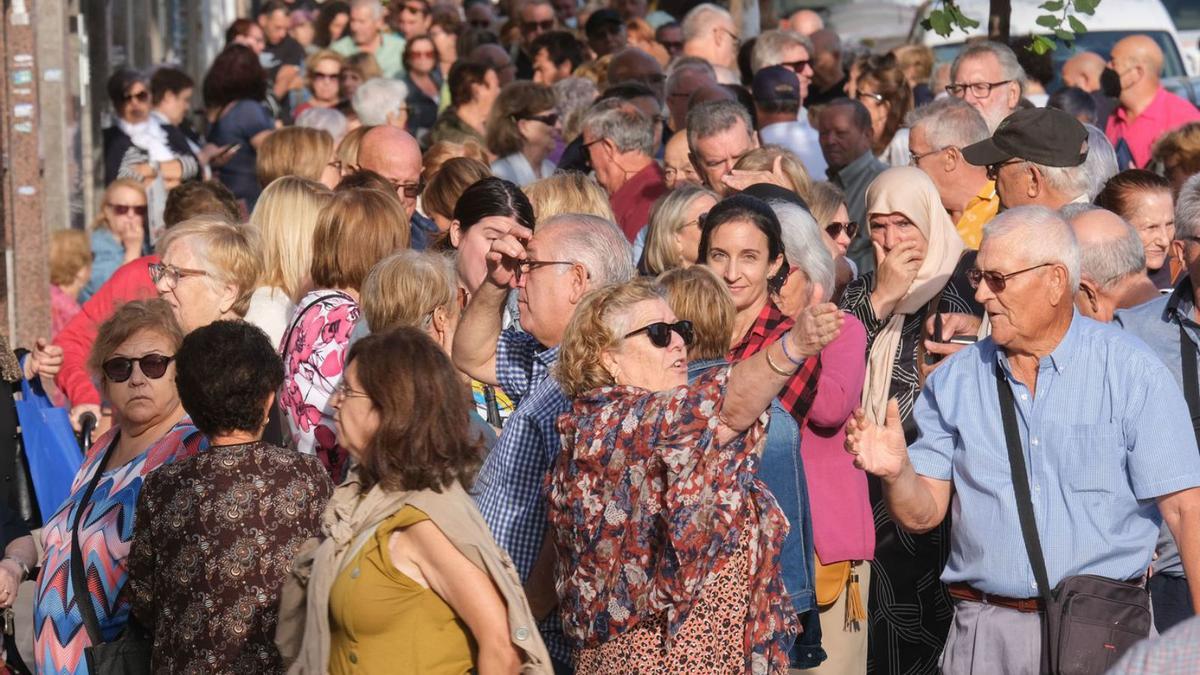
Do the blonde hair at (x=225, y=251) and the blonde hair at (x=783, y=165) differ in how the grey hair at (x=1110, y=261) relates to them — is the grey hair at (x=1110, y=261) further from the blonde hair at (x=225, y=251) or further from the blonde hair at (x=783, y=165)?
the blonde hair at (x=225, y=251)

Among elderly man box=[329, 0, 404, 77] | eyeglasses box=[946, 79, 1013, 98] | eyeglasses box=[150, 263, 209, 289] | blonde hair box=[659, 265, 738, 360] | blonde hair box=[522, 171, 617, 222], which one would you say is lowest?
elderly man box=[329, 0, 404, 77]

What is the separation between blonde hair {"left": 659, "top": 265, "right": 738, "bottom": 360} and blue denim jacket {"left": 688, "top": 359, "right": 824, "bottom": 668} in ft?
1.14

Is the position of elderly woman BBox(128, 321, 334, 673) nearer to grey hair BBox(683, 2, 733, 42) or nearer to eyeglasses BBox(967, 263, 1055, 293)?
eyeglasses BBox(967, 263, 1055, 293)

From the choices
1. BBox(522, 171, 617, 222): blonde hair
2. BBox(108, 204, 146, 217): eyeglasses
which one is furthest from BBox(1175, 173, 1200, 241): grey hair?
BBox(108, 204, 146, 217): eyeglasses

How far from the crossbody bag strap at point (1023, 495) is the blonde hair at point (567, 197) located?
266 cm

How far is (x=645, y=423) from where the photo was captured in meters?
4.69

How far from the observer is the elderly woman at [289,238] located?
7.14 meters

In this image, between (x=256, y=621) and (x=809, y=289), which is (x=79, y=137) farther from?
(x=256, y=621)

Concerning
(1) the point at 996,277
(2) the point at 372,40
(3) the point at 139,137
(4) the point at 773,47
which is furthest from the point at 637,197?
(2) the point at 372,40

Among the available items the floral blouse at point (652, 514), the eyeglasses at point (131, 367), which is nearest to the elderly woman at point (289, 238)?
the eyeglasses at point (131, 367)

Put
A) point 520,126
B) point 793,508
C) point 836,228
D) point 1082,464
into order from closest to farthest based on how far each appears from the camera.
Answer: point 1082,464
point 793,508
point 836,228
point 520,126

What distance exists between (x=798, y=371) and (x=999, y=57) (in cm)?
428

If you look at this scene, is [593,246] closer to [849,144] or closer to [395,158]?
[395,158]

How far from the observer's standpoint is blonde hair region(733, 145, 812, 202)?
7926mm
